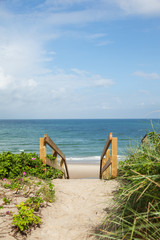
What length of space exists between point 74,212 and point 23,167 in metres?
2.44

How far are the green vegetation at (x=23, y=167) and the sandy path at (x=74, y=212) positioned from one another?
0.58 metres

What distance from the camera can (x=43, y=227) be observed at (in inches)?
142

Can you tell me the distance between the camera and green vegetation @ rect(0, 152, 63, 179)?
5.83 meters

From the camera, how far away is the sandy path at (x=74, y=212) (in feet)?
11.1

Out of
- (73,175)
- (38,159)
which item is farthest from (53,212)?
(73,175)

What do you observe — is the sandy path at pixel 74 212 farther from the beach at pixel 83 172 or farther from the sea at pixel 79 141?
the beach at pixel 83 172

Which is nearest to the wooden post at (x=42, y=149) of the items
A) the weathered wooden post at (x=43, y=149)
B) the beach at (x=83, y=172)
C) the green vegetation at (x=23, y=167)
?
the weathered wooden post at (x=43, y=149)

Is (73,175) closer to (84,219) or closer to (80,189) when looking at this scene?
(80,189)

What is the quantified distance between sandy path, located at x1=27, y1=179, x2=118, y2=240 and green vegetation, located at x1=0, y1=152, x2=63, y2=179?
579 millimetres

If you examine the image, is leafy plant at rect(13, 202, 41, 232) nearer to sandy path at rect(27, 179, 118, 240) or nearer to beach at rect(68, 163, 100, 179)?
sandy path at rect(27, 179, 118, 240)

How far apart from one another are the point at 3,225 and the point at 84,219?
135cm

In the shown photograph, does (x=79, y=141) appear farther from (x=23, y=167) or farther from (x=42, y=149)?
(x=23, y=167)

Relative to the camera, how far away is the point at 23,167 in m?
6.16

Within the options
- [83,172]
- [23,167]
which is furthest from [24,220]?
[83,172]
